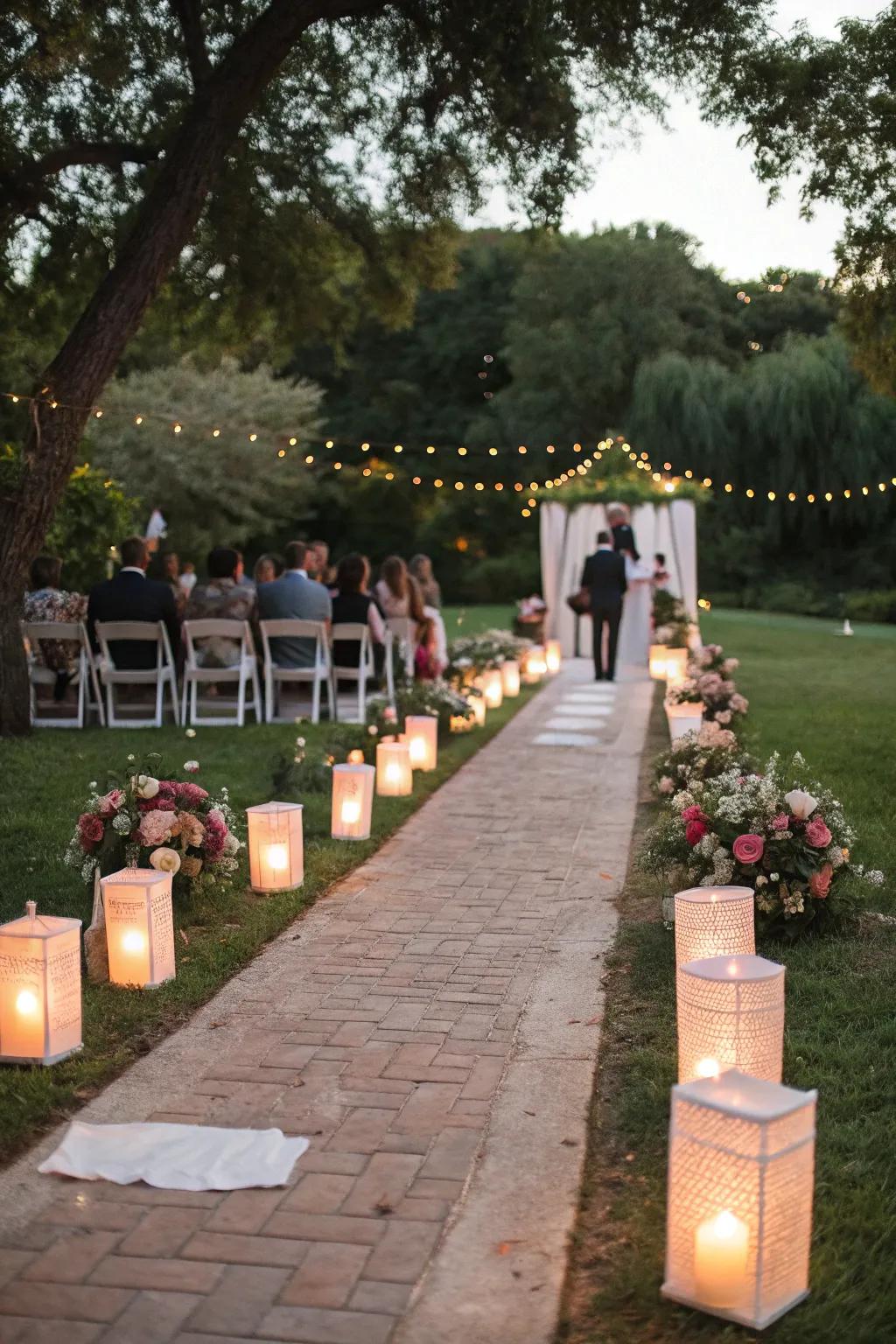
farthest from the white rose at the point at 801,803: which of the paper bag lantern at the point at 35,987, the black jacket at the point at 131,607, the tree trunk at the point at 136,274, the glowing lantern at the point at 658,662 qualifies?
the glowing lantern at the point at 658,662

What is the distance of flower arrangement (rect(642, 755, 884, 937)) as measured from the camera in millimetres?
5340

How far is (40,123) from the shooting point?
12070 mm

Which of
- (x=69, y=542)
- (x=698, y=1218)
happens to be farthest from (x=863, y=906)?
(x=69, y=542)

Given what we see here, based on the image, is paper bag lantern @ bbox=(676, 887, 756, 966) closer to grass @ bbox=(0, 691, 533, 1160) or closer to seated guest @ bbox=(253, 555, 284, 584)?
grass @ bbox=(0, 691, 533, 1160)

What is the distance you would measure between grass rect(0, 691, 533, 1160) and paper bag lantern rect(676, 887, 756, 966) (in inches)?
65.1

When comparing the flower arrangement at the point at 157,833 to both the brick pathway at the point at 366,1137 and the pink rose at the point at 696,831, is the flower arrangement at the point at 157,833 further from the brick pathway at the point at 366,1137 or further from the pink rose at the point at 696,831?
the pink rose at the point at 696,831

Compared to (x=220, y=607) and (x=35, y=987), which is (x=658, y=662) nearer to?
(x=220, y=607)

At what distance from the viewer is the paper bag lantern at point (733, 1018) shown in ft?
11.8

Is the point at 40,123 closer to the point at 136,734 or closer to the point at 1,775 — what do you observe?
the point at 136,734

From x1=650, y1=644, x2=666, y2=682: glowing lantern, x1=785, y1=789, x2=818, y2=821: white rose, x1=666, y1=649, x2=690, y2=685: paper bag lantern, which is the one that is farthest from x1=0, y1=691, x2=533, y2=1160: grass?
x1=650, y1=644, x2=666, y2=682: glowing lantern

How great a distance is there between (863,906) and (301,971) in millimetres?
2352

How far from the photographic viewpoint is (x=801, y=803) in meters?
5.36

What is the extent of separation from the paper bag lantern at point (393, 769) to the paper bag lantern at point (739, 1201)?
19.4ft

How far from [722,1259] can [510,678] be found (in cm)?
1205
